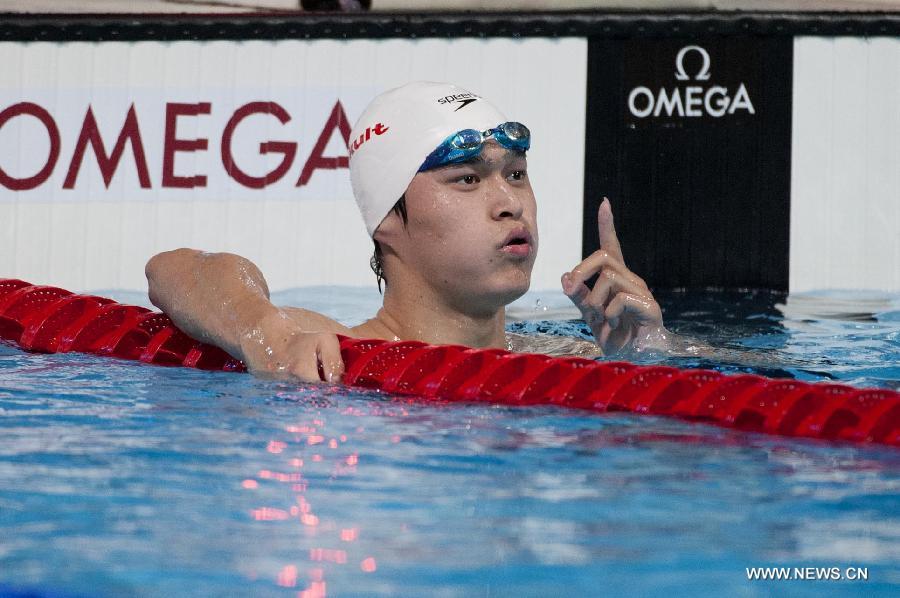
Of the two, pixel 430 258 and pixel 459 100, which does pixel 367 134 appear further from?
pixel 430 258

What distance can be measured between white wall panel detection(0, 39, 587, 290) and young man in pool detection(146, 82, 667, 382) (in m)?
→ 1.74

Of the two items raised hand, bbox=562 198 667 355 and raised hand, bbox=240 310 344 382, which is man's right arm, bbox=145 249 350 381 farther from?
raised hand, bbox=562 198 667 355

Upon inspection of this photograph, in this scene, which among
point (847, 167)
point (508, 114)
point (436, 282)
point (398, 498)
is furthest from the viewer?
point (508, 114)

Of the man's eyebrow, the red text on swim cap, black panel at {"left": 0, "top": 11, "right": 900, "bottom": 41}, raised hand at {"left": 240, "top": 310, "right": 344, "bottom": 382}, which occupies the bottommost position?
raised hand at {"left": 240, "top": 310, "right": 344, "bottom": 382}

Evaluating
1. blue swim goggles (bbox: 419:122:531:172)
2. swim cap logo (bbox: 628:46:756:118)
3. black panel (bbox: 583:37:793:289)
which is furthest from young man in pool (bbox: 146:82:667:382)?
swim cap logo (bbox: 628:46:756:118)

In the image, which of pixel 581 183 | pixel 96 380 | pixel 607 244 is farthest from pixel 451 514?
pixel 581 183

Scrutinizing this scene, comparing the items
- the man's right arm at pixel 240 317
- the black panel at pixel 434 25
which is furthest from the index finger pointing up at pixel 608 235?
the black panel at pixel 434 25

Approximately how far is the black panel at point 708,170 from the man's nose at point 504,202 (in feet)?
6.44

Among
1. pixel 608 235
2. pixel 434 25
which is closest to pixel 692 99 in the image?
pixel 434 25

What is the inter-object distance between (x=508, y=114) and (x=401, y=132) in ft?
6.28

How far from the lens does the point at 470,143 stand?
8.70 feet

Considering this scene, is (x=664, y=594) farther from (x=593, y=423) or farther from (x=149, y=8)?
(x=149, y=8)

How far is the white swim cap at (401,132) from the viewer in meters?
2.71

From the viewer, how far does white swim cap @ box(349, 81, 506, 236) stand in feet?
8.89
